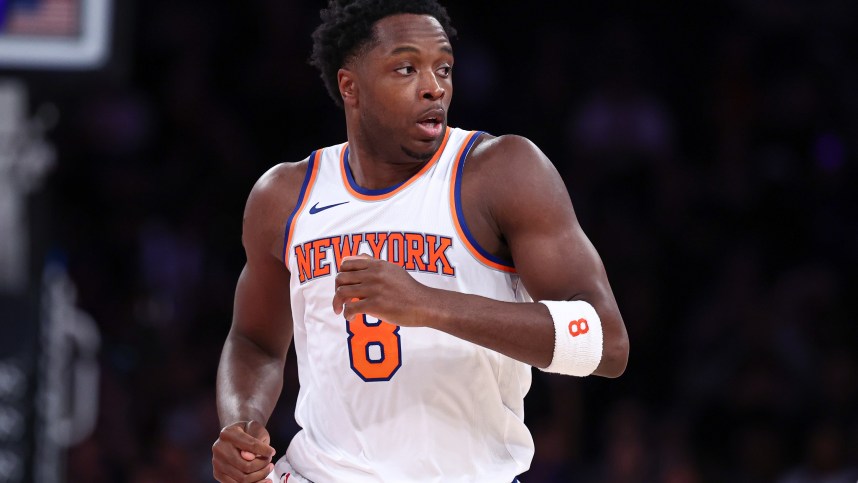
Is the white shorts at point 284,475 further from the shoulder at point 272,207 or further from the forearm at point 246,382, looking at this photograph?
the shoulder at point 272,207

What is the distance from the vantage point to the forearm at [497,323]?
2.82 metres

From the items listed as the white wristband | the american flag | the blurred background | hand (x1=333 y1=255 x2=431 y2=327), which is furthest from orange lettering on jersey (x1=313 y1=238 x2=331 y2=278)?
the blurred background

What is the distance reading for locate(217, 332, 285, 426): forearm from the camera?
3.42 m

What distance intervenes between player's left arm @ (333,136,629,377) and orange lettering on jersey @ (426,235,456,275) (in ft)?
0.29

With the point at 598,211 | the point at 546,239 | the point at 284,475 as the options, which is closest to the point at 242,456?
the point at 284,475

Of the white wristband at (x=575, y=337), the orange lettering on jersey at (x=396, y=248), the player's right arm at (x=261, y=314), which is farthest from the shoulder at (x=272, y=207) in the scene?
the white wristband at (x=575, y=337)

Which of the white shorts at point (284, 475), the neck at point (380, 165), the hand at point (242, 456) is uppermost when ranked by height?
the neck at point (380, 165)

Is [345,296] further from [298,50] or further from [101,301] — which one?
[298,50]

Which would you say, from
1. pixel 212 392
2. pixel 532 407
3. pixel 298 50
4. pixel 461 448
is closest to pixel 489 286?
pixel 461 448

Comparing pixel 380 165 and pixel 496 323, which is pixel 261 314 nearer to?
pixel 380 165

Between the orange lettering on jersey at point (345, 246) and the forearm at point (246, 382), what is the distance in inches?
20.1

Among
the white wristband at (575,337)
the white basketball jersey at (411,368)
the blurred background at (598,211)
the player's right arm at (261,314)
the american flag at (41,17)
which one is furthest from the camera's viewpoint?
the blurred background at (598,211)

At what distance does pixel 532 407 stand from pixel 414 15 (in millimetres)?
4281

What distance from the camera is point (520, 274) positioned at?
121 inches
